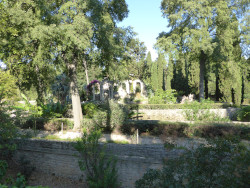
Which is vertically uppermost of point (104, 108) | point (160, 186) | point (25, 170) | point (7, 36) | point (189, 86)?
point (7, 36)

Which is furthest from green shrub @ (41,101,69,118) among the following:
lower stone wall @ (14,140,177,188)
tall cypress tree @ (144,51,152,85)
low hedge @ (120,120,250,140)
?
tall cypress tree @ (144,51,152,85)

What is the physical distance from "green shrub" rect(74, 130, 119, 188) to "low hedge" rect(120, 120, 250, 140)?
12.2 ft

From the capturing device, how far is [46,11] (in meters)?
10.1

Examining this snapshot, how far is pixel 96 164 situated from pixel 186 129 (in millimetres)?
5050

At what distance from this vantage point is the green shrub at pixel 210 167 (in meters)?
3.34

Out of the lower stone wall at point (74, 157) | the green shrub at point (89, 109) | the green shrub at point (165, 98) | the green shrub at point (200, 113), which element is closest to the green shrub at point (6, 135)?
the lower stone wall at point (74, 157)

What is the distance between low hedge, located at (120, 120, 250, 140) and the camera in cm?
919

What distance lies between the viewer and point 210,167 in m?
3.83

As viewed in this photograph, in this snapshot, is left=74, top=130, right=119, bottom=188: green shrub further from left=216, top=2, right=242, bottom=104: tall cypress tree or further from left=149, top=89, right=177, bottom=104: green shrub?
left=216, top=2, right=242, bottom=104: tall cypress tree

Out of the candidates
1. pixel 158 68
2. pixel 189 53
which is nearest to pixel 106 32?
pixel 189 53

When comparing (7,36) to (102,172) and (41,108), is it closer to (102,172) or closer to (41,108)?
(41,108)

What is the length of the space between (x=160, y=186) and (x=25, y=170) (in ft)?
17.8

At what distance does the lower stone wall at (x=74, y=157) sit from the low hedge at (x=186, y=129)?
3218mm

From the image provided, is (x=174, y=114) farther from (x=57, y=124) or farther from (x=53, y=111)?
(x=53, y=111)
